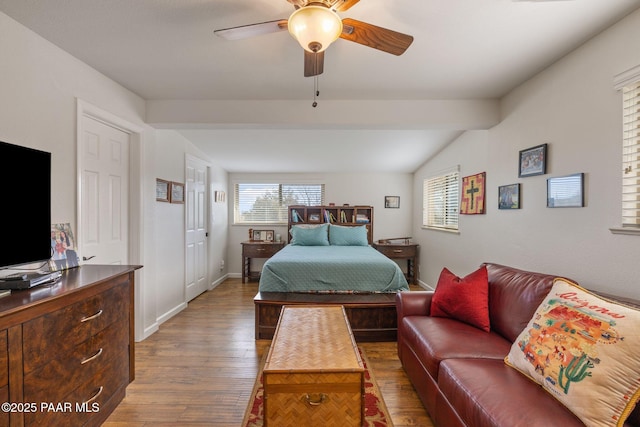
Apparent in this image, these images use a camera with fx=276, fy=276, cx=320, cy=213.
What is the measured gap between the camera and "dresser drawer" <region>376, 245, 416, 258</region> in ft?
15.9

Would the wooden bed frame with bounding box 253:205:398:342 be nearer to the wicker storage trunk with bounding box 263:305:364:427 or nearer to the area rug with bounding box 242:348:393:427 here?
the area rug with bounding box 242:348:393:427

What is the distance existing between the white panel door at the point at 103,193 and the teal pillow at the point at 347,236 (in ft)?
9.52

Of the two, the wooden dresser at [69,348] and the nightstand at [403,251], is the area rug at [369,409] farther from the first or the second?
the nightstand at [403,251]

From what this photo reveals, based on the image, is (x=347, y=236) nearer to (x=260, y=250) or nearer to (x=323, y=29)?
(x=260, y=250)

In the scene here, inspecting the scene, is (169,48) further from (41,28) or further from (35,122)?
(35,122)

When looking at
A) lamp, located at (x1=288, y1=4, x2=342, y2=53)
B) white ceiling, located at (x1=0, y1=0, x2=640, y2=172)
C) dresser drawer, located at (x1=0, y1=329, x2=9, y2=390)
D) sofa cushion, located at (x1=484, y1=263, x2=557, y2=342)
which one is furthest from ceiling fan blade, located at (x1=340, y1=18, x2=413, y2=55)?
dresser drawer, located at (x1=0, y1=329, x2=9, y2=390)

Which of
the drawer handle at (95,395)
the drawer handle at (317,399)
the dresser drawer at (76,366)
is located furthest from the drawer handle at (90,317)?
the drawer handle at (317,399)

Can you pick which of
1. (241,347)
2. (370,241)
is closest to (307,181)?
(370,241)

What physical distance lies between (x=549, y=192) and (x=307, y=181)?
381 cm

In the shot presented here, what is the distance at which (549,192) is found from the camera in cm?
213

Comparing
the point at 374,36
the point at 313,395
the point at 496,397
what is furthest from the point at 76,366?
the point at 374,36

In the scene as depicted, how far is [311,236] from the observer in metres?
4.53

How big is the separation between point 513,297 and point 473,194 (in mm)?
1707

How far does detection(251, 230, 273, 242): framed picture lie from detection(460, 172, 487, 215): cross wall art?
3.23 metres
